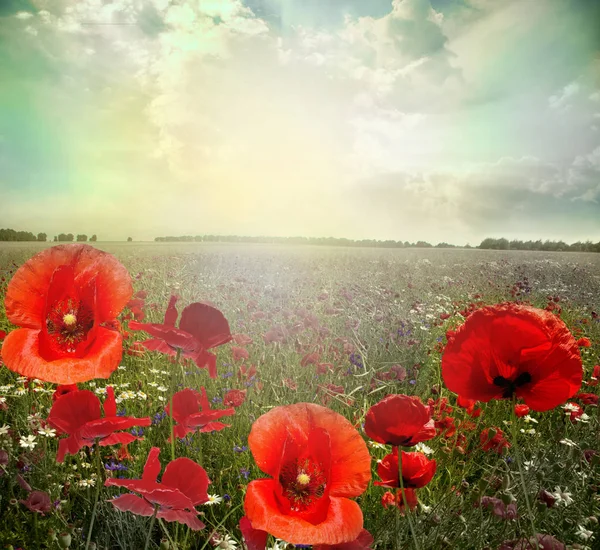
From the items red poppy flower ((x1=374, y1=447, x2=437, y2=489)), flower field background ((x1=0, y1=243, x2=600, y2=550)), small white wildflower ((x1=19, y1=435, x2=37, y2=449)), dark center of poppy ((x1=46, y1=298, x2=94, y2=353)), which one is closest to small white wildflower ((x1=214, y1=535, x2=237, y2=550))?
flower field background ((x1=0, y1=243, x2=600, y2=550))

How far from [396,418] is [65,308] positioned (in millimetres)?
492

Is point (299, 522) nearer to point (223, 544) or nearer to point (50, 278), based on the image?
point (50, 278)

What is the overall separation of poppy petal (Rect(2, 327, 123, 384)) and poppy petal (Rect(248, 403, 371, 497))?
0.19m

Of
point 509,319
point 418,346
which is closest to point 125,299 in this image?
point 509,319

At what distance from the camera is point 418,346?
148 inches

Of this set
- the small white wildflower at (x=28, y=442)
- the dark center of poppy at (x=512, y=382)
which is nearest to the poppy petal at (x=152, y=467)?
the dark center of poppy at (x=512, y=382)

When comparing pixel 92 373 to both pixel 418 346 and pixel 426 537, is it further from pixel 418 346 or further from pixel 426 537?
pixel 418 346

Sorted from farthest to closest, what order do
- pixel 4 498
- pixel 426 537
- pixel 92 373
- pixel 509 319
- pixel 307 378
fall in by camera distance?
pixel 307 378 → pixel 4 498 → pixel 426 537 → pixel 509 319 → pixel 92 373

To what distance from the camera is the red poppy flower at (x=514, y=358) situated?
67 cm

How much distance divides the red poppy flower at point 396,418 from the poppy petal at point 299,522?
0.60 feet

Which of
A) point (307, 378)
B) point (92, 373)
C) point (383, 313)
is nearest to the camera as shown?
point (92, 373)

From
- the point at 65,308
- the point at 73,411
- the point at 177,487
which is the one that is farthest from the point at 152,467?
the point at 65,308

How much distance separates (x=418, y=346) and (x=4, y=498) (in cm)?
291

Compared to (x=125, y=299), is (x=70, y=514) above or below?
below
